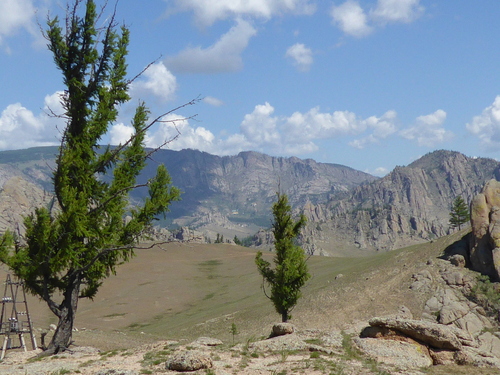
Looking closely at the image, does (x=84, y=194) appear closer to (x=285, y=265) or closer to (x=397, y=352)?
(x=397, y=352)

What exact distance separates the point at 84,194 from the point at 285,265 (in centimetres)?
1794

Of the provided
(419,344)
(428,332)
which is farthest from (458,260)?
(428,332)

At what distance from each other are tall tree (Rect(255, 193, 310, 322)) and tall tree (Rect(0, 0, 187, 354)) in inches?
571

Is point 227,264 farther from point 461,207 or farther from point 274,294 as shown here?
point 274,294

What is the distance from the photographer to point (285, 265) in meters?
32.8

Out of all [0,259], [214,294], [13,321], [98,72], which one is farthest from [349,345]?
[214,294]

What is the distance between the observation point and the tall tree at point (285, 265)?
1293 inches

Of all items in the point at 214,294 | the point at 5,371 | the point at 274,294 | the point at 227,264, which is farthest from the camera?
the point at 227,264

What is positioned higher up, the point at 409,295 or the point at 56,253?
the point at 56,253

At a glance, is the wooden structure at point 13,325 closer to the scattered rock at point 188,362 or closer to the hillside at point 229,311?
the hillside at point 229,311

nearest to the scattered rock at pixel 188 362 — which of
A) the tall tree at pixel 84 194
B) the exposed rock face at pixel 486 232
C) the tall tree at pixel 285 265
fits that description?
the tall tree at pixel 84 194

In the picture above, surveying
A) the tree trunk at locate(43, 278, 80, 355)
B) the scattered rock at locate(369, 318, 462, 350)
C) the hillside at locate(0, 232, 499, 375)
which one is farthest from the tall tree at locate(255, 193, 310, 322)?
the tree trunk at locate(43, 278, 80, 355)

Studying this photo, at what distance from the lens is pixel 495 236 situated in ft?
141

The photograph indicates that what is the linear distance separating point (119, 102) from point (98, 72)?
1.57 meters
